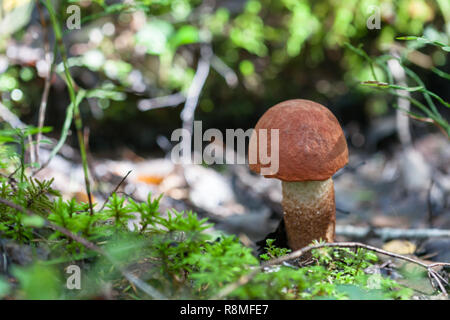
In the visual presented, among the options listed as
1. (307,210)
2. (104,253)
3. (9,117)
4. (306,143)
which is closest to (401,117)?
(307,210)

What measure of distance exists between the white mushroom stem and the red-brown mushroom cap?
0.26 metres

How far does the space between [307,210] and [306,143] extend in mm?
502

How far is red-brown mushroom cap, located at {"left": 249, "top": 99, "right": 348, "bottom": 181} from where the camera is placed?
1694mm

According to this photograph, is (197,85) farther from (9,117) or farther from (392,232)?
(392,232)

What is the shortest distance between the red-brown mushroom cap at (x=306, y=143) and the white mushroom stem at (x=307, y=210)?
0.85ft

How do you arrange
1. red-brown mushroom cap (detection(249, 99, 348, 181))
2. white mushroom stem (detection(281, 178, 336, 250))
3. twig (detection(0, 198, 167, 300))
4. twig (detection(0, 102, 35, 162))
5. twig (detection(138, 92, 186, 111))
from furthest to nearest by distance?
twig (detection(138, 92, 186, 111)) < twig (detection(0, 102, 35, 162)) < white mushroom stem (detection(281, 178, 336, 250)) < red-brown mushroom cap (detection(249, 99, 348, 181)) < twig (detection(0, 198, 167, 300))

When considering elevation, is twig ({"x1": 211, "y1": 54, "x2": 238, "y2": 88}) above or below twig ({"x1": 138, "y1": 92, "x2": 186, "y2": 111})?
above

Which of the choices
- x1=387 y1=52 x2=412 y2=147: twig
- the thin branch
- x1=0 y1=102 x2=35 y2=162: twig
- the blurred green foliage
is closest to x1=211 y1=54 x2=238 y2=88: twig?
the blurred green foliage

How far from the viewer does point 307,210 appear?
6.61ft

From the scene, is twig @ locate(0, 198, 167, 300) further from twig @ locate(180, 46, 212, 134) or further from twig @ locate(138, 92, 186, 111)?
twig @ locate(138, 92, 186, 111)

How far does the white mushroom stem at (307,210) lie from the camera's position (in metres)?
2.00

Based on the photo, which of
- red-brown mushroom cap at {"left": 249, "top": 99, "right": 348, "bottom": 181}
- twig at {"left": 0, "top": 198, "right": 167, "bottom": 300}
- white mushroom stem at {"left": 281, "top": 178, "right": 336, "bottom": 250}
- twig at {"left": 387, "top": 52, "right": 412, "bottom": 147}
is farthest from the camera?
twig at {"left": 387, "top": 52, "right": 412, "bottom": 147}

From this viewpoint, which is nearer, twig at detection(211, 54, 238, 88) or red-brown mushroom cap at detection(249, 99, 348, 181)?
red-brown mushroom cap at detection(249, 99, 348, 181)
